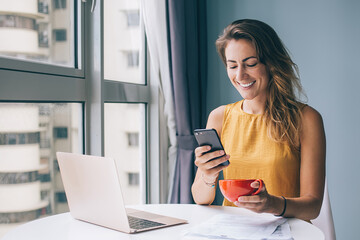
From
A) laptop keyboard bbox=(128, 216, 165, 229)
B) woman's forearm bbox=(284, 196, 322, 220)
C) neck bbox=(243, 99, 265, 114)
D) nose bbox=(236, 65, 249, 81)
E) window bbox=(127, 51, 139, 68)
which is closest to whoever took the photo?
laptop keyboard bbox=(128, 216, 165, 229)

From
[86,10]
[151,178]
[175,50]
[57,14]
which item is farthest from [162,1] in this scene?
[151,178]

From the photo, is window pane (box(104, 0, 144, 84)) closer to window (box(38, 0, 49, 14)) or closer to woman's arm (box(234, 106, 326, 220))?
window (box(38, 0, 49, 14))

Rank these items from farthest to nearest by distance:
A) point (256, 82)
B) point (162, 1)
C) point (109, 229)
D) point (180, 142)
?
point (180, 142)
point (162, 1)
point (256, 82)
point (109, 229)

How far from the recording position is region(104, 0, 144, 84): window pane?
1.95 metres

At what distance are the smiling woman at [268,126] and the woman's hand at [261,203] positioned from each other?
285 mm

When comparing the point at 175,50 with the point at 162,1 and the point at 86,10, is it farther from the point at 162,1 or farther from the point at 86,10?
the point at 86,10

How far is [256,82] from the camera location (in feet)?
5.20

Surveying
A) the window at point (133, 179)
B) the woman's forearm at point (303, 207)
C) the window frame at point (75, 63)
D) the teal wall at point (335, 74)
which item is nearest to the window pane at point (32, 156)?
the window frame at point (75, 63)

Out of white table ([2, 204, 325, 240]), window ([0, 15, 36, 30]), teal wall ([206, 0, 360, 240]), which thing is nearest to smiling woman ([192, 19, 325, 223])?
white table ([2, 204, 325, 240])

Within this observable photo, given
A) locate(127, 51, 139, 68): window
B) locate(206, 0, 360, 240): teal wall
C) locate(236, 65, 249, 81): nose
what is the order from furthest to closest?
locate(206, 0, 360, 240): teal wall < locate(127, 51, 139, 68): window < locate(236, 65, 249, 81): nose

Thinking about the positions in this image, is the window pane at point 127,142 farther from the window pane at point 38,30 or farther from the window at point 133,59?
the window pane at point 38,30

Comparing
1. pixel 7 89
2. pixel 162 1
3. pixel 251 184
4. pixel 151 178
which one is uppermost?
pixel 162 1

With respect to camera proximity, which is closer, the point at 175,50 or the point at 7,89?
the point at 7,89

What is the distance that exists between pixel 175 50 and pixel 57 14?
810 millimetres
